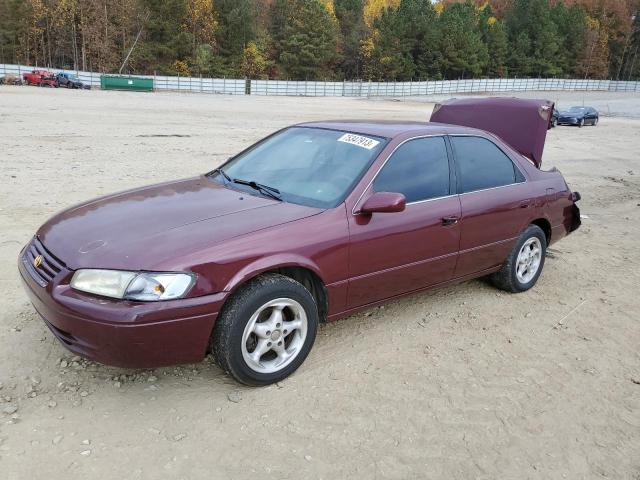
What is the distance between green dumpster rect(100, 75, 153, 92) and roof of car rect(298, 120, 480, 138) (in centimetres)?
5372

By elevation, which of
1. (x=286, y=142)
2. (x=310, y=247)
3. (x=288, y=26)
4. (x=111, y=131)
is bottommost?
(x=111, y=131)

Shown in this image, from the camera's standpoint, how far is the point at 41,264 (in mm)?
3031

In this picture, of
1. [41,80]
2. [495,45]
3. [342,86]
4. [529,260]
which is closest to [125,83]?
[41,80]

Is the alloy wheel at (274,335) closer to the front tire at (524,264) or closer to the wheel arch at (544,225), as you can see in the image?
the front tire at (524,264)

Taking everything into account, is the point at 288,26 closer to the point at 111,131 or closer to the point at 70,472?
the point at 111,131

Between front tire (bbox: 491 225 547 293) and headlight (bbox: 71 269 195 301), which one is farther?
front tire (bbox: 491 225 547 293)

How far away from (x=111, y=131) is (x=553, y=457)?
50.6ft

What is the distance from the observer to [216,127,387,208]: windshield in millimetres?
3539

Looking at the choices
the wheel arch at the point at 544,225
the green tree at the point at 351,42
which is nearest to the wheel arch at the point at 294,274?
the wheel arch at the point at 544,225

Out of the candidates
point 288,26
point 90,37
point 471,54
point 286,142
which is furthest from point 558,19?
point 286,142

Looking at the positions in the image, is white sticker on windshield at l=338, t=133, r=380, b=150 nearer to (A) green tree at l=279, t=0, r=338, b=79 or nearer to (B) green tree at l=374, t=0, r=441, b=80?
(A) green tree at l=279, t=0, r=338, b=79

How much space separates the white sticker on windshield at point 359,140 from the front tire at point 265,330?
3.92 ft

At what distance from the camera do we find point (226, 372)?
3.06 m

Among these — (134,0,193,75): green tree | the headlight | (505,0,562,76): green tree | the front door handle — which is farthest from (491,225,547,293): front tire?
(505,0,562,76): green tree
